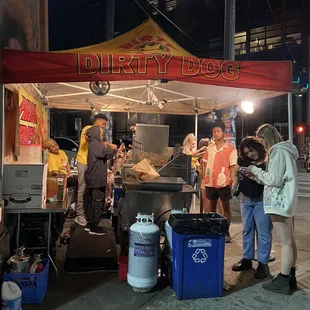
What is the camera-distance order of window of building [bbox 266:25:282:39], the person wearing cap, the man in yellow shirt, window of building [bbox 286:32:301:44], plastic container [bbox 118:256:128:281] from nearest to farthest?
plastic container [bbox 118:256:128:281] < the person wearing cap < the man in yellow shirt < window of building [bbox 286:32:301:44] < window of building [bbox 266:25:282:39]

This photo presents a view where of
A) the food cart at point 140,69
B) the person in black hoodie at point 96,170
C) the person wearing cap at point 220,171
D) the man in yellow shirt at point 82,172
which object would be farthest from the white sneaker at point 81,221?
the person wearing cap at point 220,171

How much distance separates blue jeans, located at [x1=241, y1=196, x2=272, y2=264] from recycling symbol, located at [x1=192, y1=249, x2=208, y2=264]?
39.4 inches

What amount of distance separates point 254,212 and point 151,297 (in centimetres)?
163

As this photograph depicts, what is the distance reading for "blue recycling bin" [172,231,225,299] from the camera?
338 centimetres

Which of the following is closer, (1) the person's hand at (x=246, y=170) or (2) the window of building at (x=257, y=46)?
(1) the person's hand at (x=246, y=170)

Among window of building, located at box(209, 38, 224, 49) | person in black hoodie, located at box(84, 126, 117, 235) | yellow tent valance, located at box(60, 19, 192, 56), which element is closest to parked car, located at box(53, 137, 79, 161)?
yellow tent valance, located at box(60, 19, 192, 56)

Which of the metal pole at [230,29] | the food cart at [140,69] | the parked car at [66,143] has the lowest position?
the parked car at [66,143]

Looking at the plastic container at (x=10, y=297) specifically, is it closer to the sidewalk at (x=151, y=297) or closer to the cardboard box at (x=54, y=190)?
the sidewalk at (x=151, y=297)

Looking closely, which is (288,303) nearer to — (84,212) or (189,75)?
(189,75)

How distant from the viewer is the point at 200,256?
134 inches

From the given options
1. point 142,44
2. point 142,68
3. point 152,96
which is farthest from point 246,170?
point 152,96

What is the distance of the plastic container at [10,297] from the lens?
9.68ft

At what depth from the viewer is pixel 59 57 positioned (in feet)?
12.4

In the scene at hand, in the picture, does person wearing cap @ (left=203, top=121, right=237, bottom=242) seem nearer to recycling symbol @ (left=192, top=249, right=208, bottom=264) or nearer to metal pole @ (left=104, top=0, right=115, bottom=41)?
recycling symbol @ (left=192, top=249, right=208, bottom=264)
